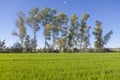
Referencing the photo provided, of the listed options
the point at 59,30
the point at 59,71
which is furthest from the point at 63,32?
the point at 59,71

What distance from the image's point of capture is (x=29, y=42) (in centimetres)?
7550

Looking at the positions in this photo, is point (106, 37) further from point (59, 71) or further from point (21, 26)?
point (59, 71)

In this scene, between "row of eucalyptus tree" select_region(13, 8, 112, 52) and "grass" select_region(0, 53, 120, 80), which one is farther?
"row of eucalyptus tree" select_region(13, 8, 112, 52)

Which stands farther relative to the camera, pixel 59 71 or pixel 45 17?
pixel 45 17

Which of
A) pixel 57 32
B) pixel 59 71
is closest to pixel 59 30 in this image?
pixel 57 32

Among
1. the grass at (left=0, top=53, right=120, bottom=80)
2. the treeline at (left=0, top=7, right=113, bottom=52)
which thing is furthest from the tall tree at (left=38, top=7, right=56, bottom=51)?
the grass at (left=0, top=53, right=120, bottom=80)

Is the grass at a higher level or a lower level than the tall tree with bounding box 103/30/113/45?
lower

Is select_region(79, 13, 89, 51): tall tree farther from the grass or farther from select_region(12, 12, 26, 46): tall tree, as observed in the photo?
the grass

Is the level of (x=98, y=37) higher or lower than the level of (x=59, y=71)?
higher

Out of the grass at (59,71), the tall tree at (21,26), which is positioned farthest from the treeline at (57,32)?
the grass at (59,71)

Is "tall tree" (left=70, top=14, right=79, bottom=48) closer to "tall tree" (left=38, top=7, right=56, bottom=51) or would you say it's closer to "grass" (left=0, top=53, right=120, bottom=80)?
"tall tree" (left=38, top=7, right=56, bottom=51)

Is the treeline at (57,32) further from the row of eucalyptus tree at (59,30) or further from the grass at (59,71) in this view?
the grass at (59,71)

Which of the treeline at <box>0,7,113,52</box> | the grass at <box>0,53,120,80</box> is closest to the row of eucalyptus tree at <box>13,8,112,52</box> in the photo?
the treeline at <box>0,7,113,52</box>

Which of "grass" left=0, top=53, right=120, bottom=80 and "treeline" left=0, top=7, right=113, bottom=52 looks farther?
"treeline" left=0, top=7, right=113, bottom=52
